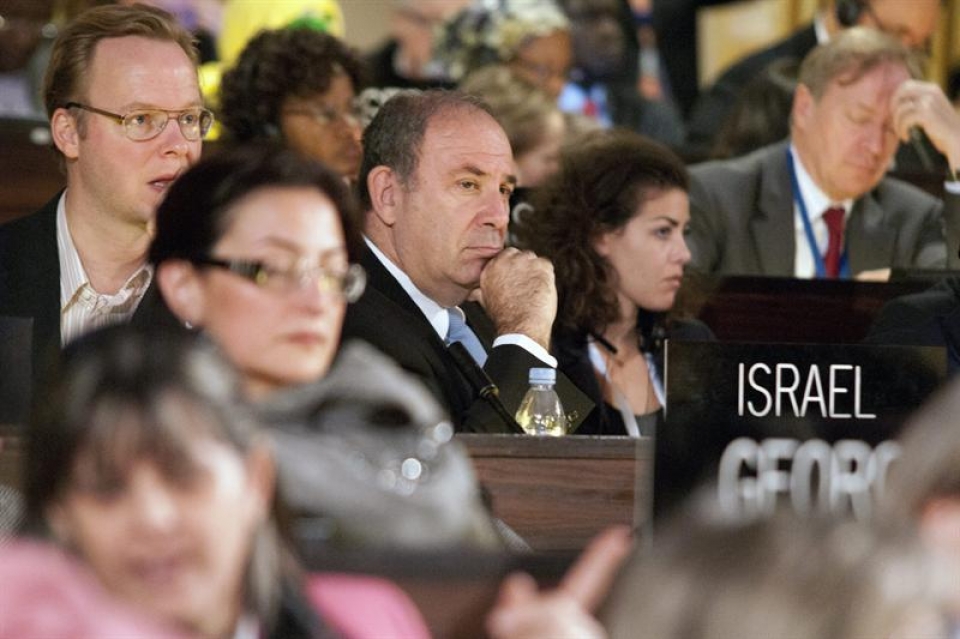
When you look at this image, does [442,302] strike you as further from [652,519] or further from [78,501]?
[78,501]

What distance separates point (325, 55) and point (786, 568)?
3726mm

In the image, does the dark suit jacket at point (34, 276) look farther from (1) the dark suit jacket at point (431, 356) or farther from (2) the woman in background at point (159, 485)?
(2) the woman in background at point (159, 485)

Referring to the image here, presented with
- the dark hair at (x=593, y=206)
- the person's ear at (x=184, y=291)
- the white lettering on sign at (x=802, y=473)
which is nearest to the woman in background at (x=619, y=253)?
the dark hair at (x=593, y=206)

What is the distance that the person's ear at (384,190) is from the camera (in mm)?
4238

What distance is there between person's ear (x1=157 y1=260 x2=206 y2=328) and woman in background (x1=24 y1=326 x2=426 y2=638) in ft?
1.06

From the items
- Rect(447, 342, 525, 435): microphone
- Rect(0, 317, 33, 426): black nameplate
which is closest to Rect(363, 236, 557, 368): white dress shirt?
Rect(447, 342, 525, 435): microphone

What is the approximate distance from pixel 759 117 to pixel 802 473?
367 centimetres

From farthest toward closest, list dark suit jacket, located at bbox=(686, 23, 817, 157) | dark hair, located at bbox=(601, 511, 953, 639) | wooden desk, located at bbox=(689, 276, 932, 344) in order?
dark suit jacket, located at bbox=(686, 23, 817, 157) → wooden desk, located at bbox=(689, 276, 932, 344) → dark hair, located at bbox=(601, 511, 953, 639)

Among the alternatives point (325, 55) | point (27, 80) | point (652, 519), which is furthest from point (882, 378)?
point (27, 80)

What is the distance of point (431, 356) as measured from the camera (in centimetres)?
373

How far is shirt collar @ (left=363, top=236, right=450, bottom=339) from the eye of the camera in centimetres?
405

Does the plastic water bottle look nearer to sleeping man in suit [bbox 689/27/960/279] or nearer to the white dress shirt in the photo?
the white dress shirt

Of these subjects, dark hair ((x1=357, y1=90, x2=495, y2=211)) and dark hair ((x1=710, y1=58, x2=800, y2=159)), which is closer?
dark hair ((x1=357, y1=90, x2=495, y2=211))

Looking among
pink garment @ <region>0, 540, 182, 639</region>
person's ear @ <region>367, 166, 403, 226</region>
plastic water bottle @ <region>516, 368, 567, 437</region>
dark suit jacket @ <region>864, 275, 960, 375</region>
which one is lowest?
pink garment @ <region>0, 540, 182, 639</region>
